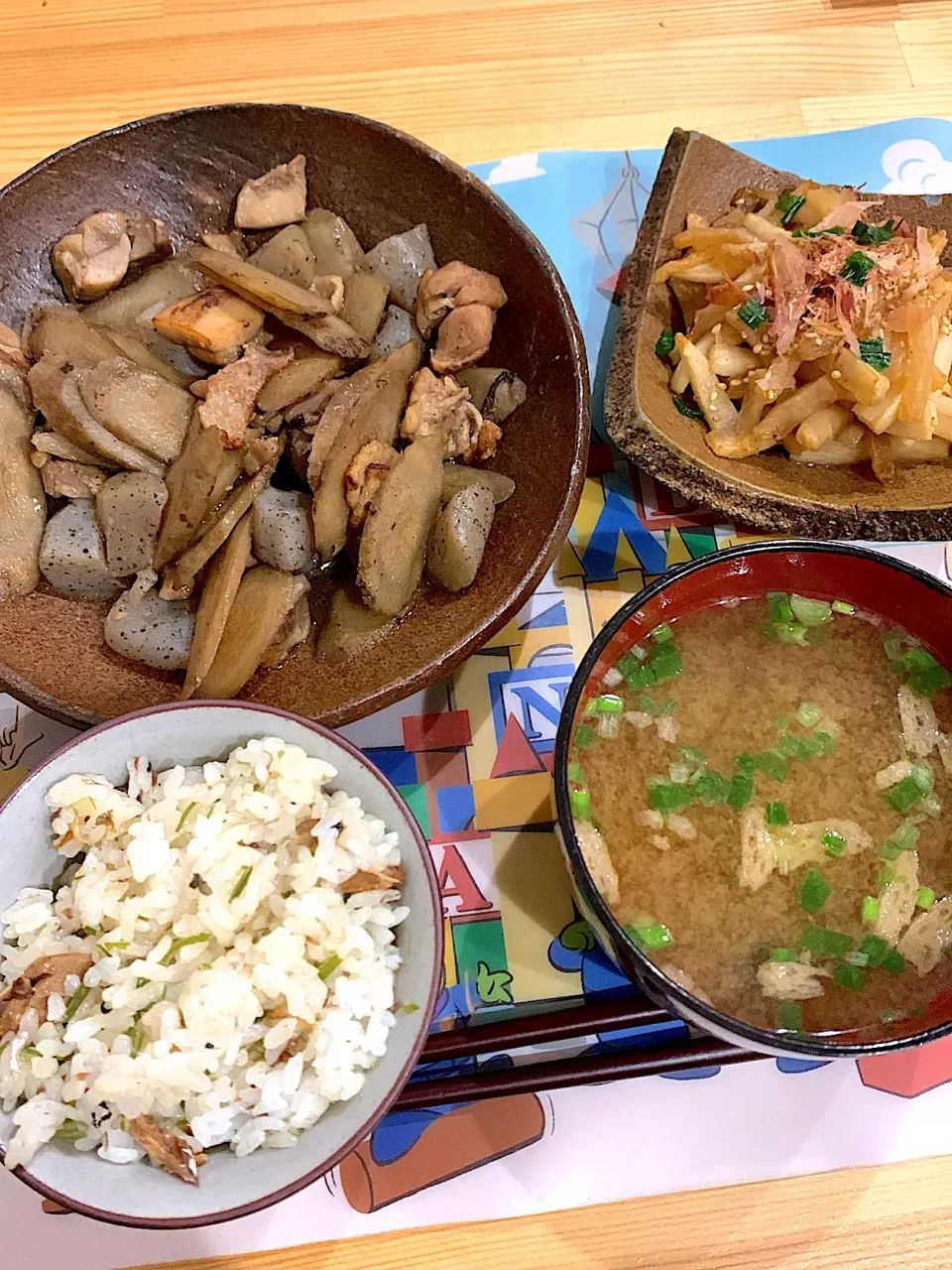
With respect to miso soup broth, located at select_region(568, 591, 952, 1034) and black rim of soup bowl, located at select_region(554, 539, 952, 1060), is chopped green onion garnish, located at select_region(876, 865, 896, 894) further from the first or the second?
black rim of soup bowl, located at select_region(554, 539, 952, 1060)

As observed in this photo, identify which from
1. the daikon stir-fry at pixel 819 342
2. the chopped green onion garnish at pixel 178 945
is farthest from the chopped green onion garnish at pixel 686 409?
the chopped green onion garnish at pixel 178 945

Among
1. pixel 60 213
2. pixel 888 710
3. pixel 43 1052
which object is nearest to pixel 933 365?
pixel 888 710

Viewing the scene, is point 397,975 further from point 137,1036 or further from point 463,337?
point 463,337

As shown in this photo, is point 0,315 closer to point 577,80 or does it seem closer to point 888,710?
point 577,80

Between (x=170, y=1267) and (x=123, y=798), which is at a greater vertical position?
(x=123, y=798)

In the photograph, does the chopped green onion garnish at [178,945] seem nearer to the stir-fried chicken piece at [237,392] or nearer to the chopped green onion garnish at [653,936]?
the chopped green onion garnish at [653,936]

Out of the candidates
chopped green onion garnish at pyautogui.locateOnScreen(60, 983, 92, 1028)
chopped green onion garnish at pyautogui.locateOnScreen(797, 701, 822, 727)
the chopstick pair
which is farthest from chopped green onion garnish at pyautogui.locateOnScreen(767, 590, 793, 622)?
chopped green onion garnish at pyautogui.locateOnScreen(60, 983, 92, 1028)
